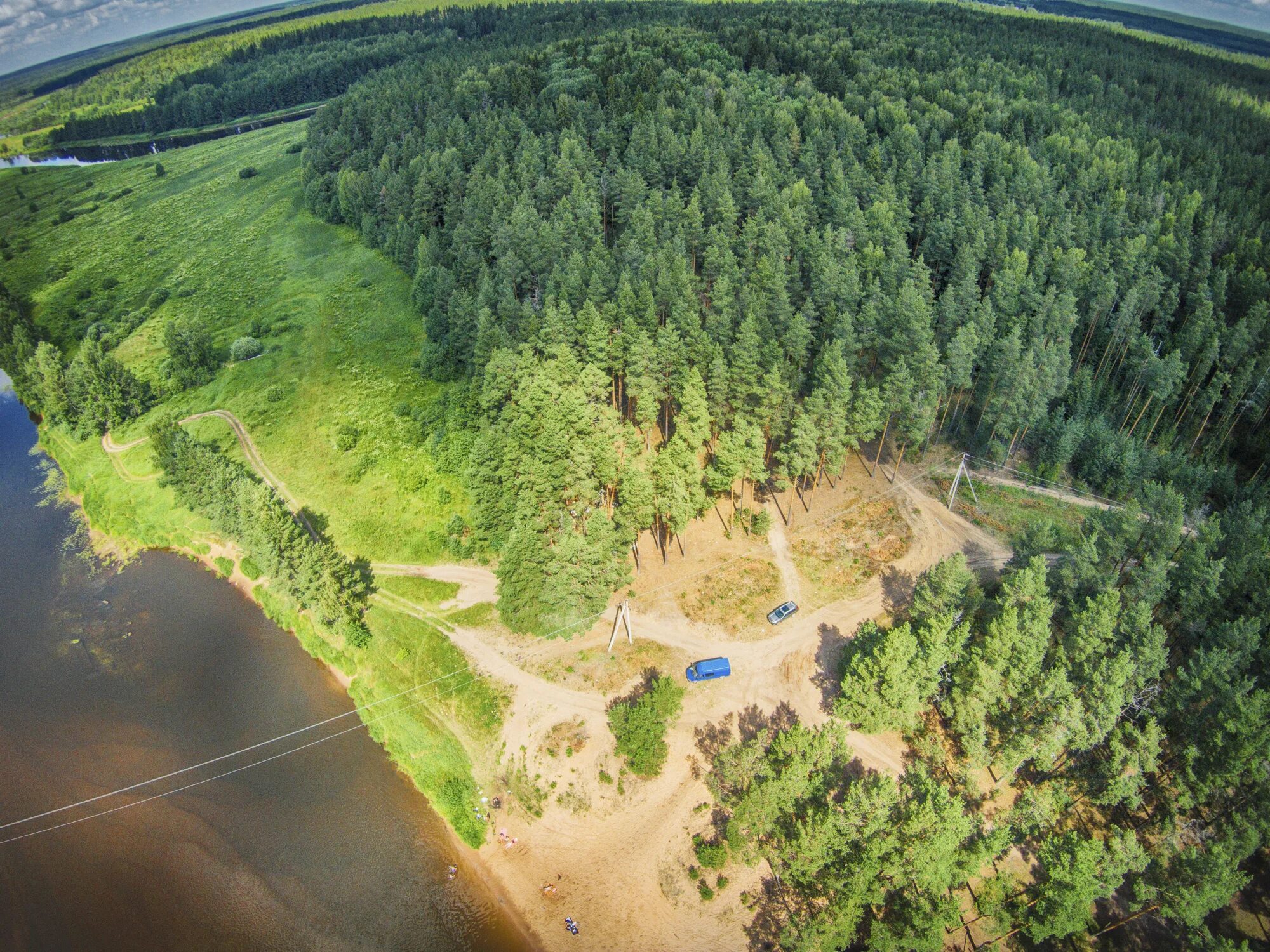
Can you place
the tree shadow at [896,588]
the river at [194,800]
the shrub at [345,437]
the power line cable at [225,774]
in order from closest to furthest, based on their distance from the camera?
1. the river at [194,800]
2. the power line cable at [225,774]
3. the tree shadow at [896,588]
4. the shrub at [345,437]

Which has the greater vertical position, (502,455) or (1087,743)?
(502,455)

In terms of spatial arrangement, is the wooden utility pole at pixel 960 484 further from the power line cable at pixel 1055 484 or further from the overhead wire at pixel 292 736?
the overhead wire at pixel 292 736

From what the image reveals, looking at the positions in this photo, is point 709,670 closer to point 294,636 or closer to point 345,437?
point 294,636

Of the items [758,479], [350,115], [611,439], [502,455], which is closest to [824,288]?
[758,479]

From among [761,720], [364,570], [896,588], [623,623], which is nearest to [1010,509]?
[896,588]

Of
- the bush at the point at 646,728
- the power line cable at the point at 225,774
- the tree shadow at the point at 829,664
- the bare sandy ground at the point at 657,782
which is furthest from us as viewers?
the tree shadow at the point at 829,664

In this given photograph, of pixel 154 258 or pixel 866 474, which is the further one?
pixel 154 258


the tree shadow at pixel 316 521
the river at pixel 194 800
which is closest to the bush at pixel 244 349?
the river at pixel 194 800

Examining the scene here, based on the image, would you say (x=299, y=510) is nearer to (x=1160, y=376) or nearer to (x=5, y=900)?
(x=5, y=900)
